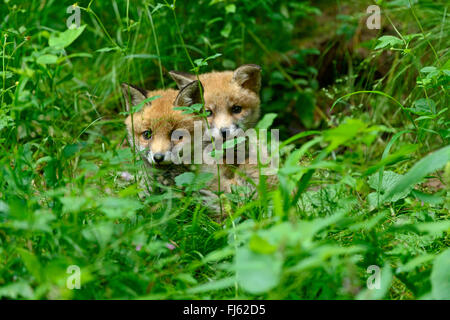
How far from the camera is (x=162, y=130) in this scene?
10.1 feet

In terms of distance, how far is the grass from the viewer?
162cm

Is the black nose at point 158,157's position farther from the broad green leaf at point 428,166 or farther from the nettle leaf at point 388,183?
the broad green leaf at point 428,166

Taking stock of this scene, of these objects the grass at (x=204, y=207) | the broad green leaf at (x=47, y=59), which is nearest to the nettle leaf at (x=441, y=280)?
→ the grass at (x=204, y=207)

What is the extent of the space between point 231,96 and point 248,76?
21cm

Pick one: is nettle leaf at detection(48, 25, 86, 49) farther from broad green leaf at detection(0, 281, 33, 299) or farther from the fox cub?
the fox cub

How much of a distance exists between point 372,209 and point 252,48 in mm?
2604

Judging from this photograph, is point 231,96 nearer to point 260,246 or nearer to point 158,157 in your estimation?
point 158,157

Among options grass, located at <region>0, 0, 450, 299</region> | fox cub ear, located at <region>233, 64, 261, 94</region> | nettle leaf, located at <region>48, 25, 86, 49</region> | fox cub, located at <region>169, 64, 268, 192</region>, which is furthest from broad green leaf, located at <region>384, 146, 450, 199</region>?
fox cub ear, located at <region>233, 64, 261, 94</region>

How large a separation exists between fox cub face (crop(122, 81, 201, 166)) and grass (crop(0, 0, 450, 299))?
0.25 metres

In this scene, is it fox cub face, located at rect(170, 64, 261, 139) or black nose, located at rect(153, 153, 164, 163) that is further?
fox cub face, located at rect(170, 64, 261, 139)

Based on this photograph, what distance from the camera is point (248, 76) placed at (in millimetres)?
3627

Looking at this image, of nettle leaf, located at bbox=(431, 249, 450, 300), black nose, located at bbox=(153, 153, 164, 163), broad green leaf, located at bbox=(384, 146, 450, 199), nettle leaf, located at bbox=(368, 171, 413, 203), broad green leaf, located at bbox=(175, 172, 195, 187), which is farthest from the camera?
black nose, located at bbox=(153, 153, 164, 163)
